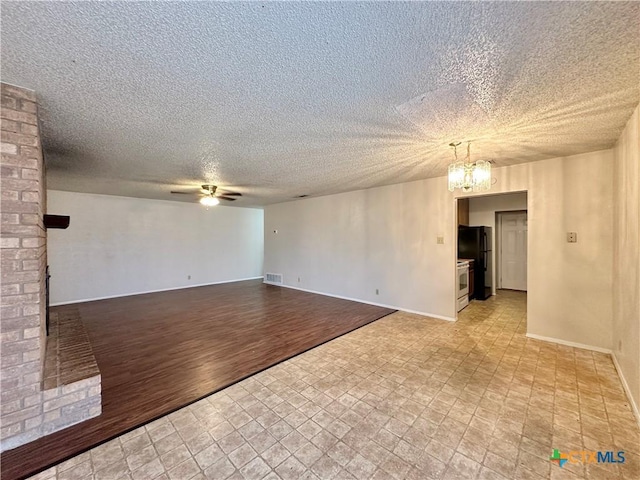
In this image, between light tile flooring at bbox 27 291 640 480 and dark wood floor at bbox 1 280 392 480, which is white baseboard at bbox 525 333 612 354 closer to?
light tile flooring at bbox 27 291 640 480

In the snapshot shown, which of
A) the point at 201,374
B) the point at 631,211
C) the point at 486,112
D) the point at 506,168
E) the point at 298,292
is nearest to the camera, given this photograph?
the point at 486,112

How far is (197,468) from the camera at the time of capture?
1.63m

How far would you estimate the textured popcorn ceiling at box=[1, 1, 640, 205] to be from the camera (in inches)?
48.3

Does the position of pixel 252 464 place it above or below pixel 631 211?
below

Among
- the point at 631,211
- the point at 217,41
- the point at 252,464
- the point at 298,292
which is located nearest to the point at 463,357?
the point at 631,211

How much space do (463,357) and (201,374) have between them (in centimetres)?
301

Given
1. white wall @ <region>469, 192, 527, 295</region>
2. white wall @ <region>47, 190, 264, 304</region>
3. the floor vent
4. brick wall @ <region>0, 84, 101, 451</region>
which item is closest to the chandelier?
brick wall @ <region>0, 84, 101, 451</region>

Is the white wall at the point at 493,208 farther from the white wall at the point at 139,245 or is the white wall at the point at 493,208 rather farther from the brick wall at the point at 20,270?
the brick wall at the point at 20,270

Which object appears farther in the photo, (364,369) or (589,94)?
(364,369)

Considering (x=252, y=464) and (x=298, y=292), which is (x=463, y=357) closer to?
(x=252, y=464)

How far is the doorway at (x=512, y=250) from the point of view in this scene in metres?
6.94

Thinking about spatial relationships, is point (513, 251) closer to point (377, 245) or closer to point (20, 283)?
point (377, 245)

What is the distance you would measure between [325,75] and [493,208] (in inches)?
264

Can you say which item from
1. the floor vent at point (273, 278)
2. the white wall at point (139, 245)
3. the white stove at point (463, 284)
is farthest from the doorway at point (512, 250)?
the white wall at point (139, 245)
